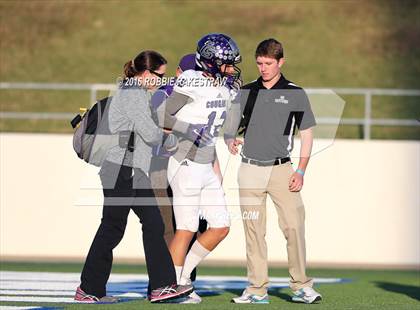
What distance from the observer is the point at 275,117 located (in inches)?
352

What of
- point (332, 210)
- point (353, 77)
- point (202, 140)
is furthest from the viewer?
point (353, 77)

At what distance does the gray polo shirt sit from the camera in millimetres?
8906

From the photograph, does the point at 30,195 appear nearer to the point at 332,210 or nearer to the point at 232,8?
the point at 332,210

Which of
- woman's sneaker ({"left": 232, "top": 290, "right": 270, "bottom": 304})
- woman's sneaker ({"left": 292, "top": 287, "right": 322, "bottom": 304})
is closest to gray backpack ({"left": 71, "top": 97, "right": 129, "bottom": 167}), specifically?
woman's sneaker ({"left": 232, "top": 290, "right": 270, "bottom": 304})

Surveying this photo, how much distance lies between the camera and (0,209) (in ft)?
46.2

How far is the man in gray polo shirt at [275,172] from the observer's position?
8.91m

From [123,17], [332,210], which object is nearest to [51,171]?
[332,210]

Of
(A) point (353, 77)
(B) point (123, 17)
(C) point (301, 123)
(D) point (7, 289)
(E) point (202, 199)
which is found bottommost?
(D) point (7, 289)

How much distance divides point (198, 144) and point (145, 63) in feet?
2.51

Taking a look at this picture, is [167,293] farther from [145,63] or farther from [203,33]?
[203,33]

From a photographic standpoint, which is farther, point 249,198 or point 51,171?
point 51,171

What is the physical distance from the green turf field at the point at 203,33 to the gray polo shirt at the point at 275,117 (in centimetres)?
1549

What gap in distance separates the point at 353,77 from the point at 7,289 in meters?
17.5

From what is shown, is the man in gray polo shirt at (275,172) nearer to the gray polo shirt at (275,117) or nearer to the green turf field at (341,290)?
the gray polo shirt at (275,117)
